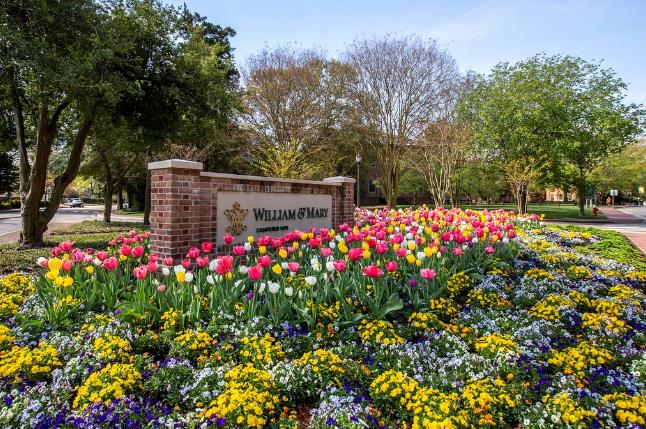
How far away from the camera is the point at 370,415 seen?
2527mm

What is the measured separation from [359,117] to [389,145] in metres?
2.57

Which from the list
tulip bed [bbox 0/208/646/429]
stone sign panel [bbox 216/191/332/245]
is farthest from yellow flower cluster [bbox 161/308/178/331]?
stone sign panel [bbox 216/191/332/245]

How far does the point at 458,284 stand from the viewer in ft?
16.4

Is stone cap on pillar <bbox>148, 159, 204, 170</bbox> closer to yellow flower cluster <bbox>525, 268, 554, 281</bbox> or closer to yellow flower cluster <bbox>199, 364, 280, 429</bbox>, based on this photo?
yellow flower cluster <bbox>199, 364, 280, 429</bbox>

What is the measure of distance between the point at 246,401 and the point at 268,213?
476cm

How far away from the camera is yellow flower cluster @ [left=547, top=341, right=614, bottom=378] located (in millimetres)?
3105

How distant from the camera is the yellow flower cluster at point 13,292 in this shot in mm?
4133

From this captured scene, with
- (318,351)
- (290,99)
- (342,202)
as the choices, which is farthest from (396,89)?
(318,351)

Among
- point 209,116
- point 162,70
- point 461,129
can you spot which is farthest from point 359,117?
point 162,70

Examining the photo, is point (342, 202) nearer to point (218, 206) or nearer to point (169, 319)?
point (218, 206)

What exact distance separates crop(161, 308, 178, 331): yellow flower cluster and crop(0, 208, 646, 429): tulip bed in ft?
0.04

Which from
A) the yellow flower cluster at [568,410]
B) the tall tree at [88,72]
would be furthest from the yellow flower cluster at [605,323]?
the tall tree at [88,72]

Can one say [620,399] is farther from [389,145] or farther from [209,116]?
[389,145]

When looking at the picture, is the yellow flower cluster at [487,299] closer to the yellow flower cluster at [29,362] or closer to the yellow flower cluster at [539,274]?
the yellow flower cluster at [539,274]
